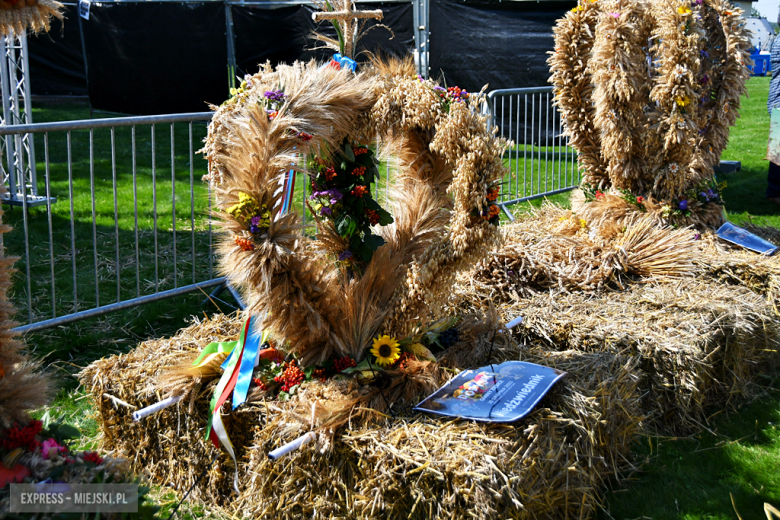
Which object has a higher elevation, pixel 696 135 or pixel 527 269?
pixel 696 135

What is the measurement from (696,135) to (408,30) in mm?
7865

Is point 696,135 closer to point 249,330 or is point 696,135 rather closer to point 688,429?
point 688,429

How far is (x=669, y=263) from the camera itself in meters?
4.66

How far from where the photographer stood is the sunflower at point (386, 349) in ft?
9.89

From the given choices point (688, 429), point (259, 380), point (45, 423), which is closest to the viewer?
point (45, 423)

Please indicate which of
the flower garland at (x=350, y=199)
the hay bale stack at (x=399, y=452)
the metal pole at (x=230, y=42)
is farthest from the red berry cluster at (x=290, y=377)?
the metal pole at (x=230, y=42)

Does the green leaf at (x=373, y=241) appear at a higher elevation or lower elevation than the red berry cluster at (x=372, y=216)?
lower

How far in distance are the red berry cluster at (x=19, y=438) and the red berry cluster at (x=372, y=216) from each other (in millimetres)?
1681

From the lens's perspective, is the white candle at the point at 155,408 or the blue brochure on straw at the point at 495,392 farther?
the white candle at the point at 155,408

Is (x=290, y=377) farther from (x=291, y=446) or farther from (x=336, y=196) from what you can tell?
(x=336, y=196)

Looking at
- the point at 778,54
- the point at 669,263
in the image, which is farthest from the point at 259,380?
the point at 778,54

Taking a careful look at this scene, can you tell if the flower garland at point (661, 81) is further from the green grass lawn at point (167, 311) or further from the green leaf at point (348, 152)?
the green leaf at point (348, 152)

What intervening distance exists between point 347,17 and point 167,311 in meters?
2.76

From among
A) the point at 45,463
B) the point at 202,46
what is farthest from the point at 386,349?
the point at 202,46
